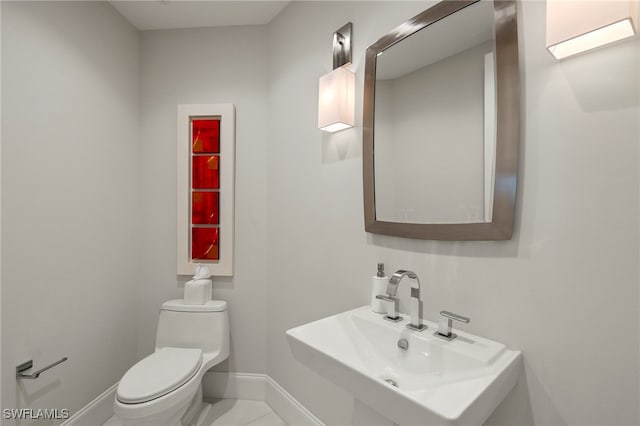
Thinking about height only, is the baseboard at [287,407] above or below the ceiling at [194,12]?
below

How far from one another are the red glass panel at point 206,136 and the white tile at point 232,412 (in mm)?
1723

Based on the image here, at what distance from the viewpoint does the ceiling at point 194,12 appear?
6.47 ft

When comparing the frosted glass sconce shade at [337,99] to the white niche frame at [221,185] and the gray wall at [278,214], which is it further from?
the white niche frame at [221,185]

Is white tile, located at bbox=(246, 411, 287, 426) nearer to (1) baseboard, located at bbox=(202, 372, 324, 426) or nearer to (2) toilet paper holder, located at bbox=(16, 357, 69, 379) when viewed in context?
(1) baseboard, located at bbox=(202, 372, 324, 426)

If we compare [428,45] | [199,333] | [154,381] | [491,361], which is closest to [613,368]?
[491,361]

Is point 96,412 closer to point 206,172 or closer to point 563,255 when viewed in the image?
point 206,172

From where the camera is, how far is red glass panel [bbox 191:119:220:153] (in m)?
2.19

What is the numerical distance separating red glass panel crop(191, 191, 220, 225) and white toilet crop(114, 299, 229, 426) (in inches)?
22.0

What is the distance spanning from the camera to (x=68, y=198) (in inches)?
67.1

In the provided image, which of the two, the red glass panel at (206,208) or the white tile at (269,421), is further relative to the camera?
the red glass panel at (206,208)

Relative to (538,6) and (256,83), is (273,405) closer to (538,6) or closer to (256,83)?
(256,83)

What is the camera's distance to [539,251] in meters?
0.93

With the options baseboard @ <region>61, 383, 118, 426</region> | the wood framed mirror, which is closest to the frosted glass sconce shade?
the wood framed mirror

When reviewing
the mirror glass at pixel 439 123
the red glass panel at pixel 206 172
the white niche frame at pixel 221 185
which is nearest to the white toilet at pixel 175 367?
the white niche frame at pixel 221 185
